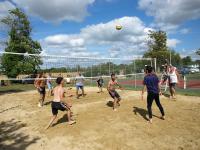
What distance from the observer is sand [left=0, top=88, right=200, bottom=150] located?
271 inches

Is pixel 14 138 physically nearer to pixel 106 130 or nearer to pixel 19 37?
→ pixel 106 130

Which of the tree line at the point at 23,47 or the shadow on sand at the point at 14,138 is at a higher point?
the tree line at the point at 23,47

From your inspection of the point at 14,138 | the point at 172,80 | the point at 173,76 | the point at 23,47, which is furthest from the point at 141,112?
the point at 23,47

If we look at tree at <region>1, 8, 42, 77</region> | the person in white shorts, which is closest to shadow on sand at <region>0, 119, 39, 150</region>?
the person in white shorts

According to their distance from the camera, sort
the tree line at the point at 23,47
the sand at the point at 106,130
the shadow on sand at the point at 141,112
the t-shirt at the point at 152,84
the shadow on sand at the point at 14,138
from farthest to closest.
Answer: the tree line at the point at 23,47
the shadow on sand at the point at 141,112
the t-shirt at the point at 152,84
the shadow on sand at the point at 14,138
the sand at the point at 106,130

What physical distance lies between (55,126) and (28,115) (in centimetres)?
258

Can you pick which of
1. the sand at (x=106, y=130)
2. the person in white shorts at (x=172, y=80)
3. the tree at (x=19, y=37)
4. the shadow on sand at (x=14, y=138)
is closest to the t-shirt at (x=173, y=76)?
the person in white shorts at (x=172, y=80)

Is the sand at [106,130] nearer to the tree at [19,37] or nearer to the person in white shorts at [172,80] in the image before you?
the person in white shorts at [172,80]

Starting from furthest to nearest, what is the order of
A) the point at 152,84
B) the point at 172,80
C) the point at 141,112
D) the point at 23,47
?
the point at 23,47
the point at 172,80
the point at 141,112
the point at 152,84

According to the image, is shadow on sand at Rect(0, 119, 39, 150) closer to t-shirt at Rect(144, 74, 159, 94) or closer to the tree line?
t-shirt at Rect(144, 74, 159, 94)

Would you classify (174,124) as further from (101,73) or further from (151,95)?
(101,73)

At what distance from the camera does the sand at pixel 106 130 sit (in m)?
6.88

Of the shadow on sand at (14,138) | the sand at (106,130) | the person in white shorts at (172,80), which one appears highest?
the person in white shorts at (172,80)

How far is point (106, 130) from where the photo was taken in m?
7.99
